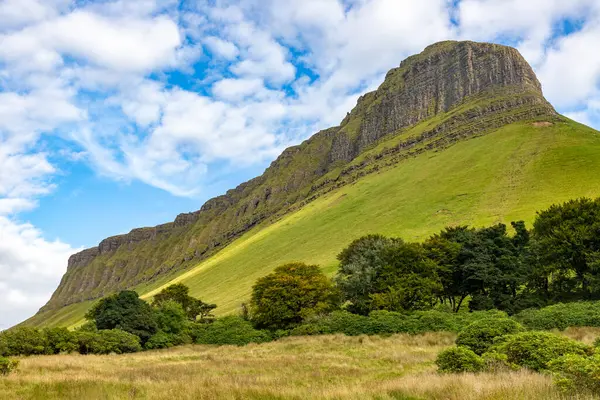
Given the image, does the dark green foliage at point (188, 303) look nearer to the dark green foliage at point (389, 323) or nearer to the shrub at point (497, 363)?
the dark green foliage at point (389, 323)

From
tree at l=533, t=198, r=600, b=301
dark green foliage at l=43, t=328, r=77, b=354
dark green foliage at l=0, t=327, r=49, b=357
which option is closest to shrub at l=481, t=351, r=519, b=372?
tree at l=533, t=198, r=600, b=301

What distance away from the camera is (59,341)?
1492 inches

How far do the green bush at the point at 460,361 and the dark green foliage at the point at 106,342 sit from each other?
3507 cm

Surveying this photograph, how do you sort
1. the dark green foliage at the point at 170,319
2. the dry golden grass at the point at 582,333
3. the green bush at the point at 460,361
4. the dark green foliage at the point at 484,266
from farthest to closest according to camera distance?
the dark green foliage at the point at 170,319, the dark green foliage at the point at 484,266, the dry golden grass at the point at 582,333, the green bush at the point at 460,361

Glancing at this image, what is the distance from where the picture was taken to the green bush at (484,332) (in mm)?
17812

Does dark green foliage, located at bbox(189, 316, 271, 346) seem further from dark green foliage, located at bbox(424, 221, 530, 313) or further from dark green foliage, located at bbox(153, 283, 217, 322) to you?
dark green foliage, located at bbox(153, 283, 217, 322)

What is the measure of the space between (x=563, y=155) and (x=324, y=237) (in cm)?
6589

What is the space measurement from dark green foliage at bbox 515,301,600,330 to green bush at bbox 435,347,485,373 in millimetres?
20808

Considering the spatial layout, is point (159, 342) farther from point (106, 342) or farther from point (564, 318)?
point (564, 318)

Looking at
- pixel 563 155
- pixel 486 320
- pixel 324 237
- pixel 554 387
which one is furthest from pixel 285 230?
pixel 554 387

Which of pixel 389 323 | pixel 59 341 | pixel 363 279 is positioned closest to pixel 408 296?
pixel 363 279

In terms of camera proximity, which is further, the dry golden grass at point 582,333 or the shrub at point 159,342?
the shrub at point 159,342

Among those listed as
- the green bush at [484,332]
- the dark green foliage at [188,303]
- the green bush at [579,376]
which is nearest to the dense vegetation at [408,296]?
the green bush at [484,332]

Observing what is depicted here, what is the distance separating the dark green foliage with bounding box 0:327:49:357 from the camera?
3388cm
